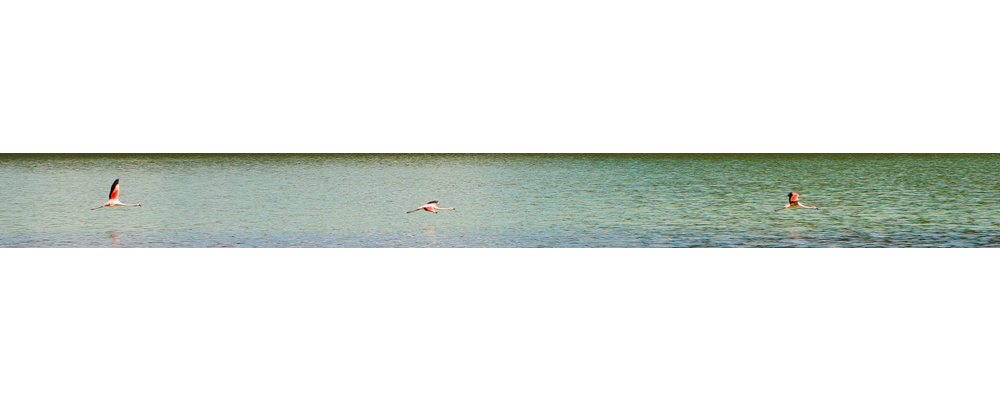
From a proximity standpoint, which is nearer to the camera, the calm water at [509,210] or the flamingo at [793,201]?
the calm water at [509,210]

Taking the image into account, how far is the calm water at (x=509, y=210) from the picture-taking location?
247 inches

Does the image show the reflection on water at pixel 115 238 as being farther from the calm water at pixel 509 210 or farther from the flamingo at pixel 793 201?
the flamingo at pixel 793 201

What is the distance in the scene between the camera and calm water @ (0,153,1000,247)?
6.27 m

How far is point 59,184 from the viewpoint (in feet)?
36.8

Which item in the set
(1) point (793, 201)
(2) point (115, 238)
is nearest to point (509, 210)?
(1) point (793, 201)

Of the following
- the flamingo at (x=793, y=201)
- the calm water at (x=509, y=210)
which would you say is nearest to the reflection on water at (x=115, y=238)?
the calm water at (x=509, y=210)

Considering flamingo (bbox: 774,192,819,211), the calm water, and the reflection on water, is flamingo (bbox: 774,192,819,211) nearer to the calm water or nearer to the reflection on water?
the calm water
